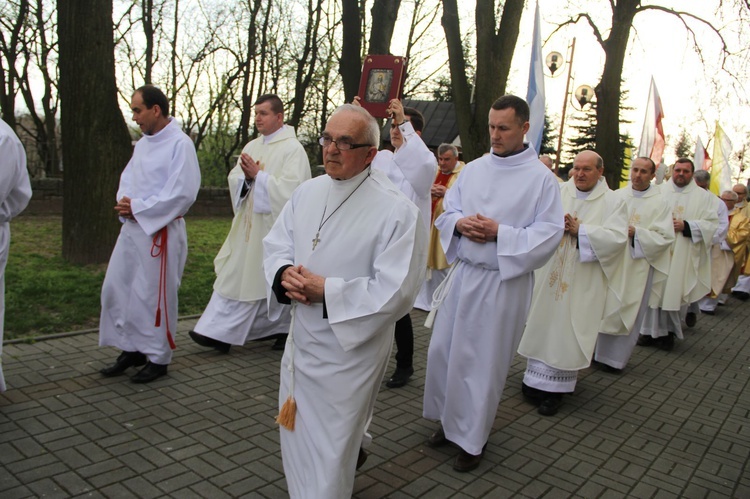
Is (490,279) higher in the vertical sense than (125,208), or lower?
lower

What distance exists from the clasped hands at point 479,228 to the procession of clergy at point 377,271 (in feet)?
0.03

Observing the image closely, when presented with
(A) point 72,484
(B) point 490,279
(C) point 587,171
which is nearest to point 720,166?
(C) point 587,171

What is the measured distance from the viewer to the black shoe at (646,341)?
859 cm

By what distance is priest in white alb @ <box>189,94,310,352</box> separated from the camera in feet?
20.1

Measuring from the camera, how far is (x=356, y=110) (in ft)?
10.4

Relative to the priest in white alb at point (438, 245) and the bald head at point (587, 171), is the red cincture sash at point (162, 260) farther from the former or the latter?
the priest in white alb at point (438, 245)

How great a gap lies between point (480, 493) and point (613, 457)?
1.29 meters

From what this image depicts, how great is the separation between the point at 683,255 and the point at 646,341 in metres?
1.36

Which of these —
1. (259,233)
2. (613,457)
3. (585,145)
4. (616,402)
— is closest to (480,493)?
(613,457)

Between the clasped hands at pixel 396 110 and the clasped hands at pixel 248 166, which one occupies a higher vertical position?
the clasped hands at pixel 396 110

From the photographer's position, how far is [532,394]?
5.71 meters

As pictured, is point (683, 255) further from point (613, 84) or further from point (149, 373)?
point (613, 84)

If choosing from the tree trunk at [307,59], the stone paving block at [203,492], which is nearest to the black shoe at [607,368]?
the stone paving block at [203,492]

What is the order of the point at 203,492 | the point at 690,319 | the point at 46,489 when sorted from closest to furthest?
the point at 46,489 → the point at 203,492 → the point at 690,319
